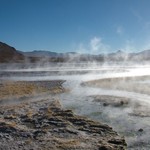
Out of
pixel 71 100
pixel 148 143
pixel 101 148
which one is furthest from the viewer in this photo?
pixel 71 100

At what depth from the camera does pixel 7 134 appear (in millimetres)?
13969

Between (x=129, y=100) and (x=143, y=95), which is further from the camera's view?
(x=143, y=95)

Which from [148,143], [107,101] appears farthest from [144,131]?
[107,101]

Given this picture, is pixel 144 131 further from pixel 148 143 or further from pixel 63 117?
pixel 63 117

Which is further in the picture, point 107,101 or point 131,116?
point 107,101

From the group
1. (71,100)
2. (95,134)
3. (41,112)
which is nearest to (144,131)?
(95,134)

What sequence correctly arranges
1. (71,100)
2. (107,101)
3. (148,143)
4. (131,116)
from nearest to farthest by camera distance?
(148,143)
(131,116)
(107,101)
(71,100)

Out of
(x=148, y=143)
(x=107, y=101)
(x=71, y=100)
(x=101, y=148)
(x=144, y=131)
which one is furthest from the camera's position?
(x=71, y=100)

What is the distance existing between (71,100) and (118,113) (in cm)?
706

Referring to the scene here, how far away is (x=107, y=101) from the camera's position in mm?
24734

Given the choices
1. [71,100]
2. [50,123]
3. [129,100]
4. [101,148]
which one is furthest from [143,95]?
[101,148]

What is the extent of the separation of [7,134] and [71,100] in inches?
500

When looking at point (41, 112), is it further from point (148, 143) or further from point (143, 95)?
point (143, 95)

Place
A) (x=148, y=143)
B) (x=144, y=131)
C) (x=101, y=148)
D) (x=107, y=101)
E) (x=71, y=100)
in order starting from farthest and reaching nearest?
(x=71, y=100) → (x=107, y=101) → (x=144, y=131) → (x=148, y=143) → (x=101, y=148)
